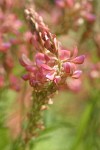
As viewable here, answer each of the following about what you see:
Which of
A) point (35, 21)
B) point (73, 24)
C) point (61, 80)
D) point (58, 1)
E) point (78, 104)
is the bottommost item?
point (61, 80)

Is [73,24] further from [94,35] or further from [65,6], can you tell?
[94,35]

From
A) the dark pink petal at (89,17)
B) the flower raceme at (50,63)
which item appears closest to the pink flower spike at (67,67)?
the flower raceme at (50,63)

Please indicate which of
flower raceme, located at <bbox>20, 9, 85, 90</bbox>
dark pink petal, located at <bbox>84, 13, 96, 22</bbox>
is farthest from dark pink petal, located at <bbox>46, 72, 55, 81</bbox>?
dark pink petal, located at <bbox>84, 13, 96, 22</bbox>

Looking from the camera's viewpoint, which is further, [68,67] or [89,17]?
[89,17]

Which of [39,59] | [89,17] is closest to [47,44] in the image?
[39,59]

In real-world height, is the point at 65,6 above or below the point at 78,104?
below

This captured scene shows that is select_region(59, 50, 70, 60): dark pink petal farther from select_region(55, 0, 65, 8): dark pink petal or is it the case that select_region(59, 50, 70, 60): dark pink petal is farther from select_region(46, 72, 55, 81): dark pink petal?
select_region(55, 0, 65, 8): dark pink petal

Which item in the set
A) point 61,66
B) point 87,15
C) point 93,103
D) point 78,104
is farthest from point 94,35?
point 78,104

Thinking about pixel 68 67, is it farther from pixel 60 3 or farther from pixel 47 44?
pixel 60 3

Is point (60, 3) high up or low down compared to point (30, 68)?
up
